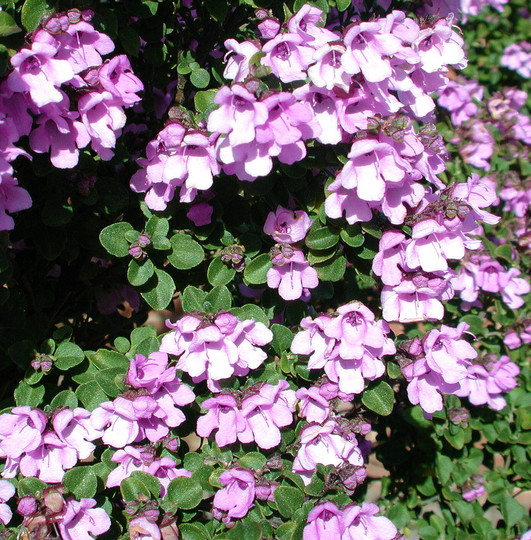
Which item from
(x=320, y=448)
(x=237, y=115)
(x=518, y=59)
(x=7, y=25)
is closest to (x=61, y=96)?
(x=7, y=25)

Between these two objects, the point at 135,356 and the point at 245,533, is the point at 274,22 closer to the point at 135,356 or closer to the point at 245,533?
the point at 135,356

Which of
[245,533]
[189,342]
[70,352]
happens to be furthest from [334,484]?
[70,352]

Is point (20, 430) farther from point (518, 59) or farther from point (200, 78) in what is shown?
point (518, 59)

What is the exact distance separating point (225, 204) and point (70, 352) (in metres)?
0.56

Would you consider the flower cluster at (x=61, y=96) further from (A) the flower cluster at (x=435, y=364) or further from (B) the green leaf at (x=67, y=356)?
(A) the flower cluster at (x=435, y=364)

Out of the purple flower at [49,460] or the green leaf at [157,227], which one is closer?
the purple flower at [49,460]

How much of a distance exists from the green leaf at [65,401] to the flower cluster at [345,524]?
2.04 ft

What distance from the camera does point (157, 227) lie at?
1525 millimetres

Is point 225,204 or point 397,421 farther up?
point 225,204

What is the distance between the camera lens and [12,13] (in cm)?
128

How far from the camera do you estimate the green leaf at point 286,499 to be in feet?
4.70

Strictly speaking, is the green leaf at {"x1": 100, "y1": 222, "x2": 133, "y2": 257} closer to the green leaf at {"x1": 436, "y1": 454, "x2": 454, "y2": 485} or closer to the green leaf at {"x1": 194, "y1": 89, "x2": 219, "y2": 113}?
the green leaf at {"x1": 194, "y1": 89, "x2": 219, "y2": 113}

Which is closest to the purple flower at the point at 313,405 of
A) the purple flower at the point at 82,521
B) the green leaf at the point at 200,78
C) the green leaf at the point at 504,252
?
the purple flower at the point at 82,521

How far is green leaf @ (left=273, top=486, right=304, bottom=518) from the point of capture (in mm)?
1432
